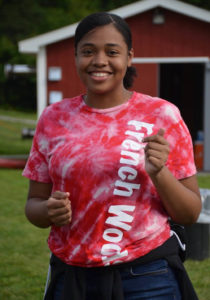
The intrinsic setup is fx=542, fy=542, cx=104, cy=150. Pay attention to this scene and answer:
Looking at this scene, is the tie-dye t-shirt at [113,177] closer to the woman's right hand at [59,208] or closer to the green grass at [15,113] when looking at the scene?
the woman's right hand at [59,208]

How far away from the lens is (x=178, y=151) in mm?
2043

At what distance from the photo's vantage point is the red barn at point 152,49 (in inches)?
587

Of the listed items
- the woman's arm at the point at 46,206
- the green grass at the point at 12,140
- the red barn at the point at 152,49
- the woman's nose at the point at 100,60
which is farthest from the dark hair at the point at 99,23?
the green grass at the point at 12,140

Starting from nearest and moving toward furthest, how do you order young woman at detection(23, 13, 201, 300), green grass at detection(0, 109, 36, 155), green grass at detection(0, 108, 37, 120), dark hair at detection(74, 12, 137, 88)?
1. young woman at detection(23, 13, 201, 300)
2. dark hair at detection(74, 12, 137, 88)
3. green grass at detection(0, 109, 36, 155)
4. green grass at detection(0, 108, 37, 120)

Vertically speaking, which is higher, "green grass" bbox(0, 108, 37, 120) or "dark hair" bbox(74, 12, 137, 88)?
"dark hair" bbox(74, 12, 137, 88)

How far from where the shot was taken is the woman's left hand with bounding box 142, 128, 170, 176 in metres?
1.88

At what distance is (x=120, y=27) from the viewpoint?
212 cm

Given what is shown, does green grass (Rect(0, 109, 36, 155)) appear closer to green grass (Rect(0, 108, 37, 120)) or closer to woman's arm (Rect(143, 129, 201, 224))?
green grass (Rect(0, 108, 37, 120))

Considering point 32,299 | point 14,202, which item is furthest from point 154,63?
point 32,299

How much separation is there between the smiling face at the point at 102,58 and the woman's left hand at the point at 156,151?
1.15 ft

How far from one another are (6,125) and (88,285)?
1198 inches

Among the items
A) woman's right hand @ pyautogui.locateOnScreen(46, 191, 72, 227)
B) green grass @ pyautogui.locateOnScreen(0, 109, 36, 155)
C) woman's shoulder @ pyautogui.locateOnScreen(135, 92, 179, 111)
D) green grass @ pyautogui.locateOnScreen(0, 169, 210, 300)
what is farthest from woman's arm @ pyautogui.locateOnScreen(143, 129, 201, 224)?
green grass @ pyautogui.locateOnScreen(0, 109, 36, 155)

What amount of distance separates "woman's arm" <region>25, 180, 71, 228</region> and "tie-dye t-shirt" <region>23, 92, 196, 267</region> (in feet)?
0.24

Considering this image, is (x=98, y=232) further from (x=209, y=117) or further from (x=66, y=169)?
(x=209, y=117)
